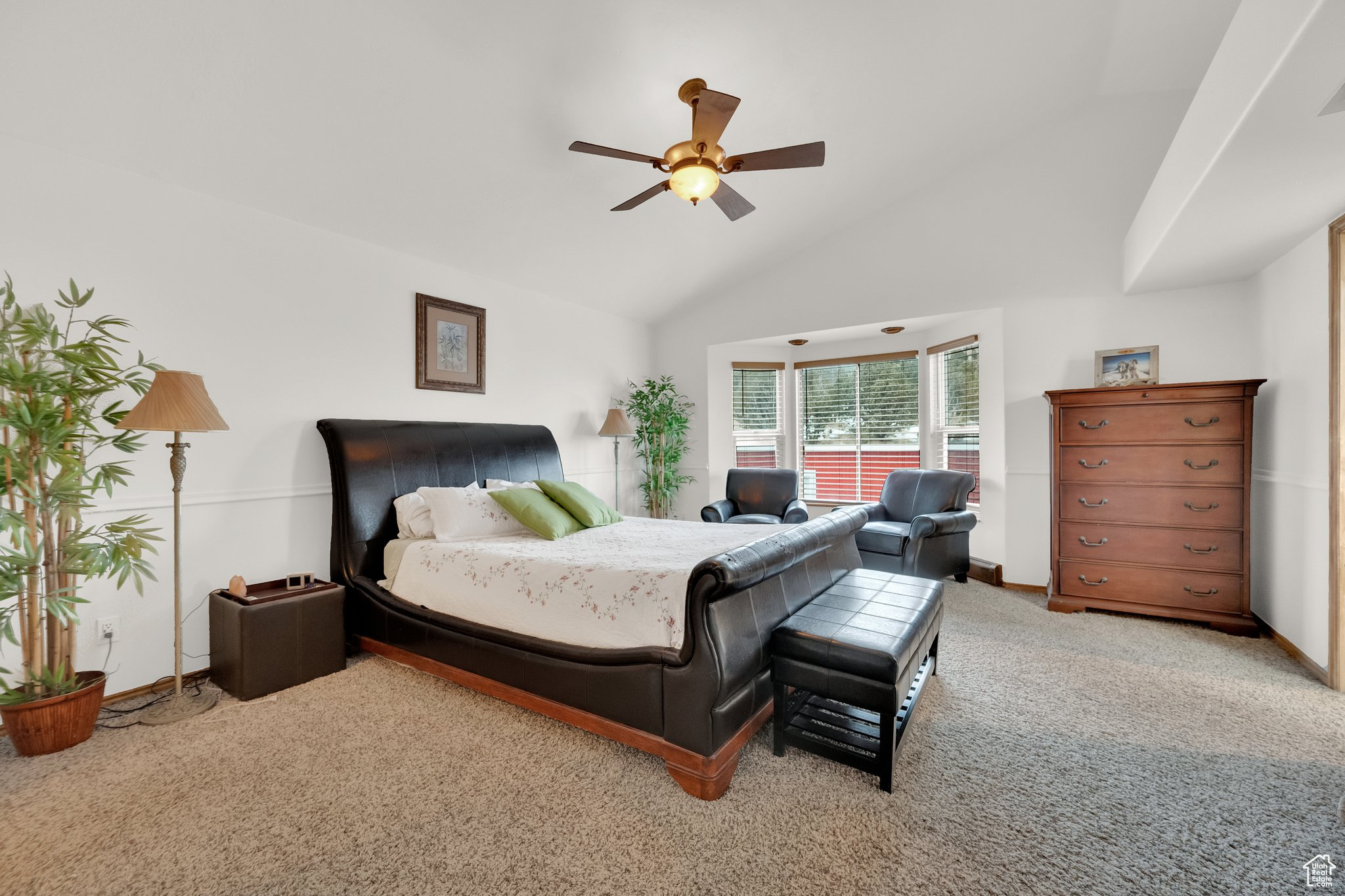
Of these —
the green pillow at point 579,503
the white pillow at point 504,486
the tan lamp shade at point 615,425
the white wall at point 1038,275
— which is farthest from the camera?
the tan lamp shade at point 615,425

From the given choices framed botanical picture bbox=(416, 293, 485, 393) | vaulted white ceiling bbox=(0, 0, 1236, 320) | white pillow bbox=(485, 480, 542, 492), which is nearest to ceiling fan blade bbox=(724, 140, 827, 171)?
vaulted white ceiling bbox=(0, 0, 1236, 320)

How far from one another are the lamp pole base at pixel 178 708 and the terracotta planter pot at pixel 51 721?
195 mm

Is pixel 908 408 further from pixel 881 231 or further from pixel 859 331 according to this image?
pixel 881 231

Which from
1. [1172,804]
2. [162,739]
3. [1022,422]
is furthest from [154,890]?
[1022,422]

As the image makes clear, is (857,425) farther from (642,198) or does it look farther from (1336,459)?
(642,198)

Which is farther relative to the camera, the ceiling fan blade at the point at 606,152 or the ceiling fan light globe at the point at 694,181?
the ceiling fan light globe at the point at 694,181

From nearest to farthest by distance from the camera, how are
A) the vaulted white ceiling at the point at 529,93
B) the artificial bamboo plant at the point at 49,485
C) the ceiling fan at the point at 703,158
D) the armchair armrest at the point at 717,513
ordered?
1. the artificial bamboo plant at the point at 49,485
2. the vaulted white ceiling at the point at 529,93
3. the ceiling fan at the point at 703,158
4. the armchair armrest at the point at 717,513

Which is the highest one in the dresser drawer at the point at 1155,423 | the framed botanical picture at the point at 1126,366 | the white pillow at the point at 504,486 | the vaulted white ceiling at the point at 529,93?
the vaulted white ceiling at the point at 529,93

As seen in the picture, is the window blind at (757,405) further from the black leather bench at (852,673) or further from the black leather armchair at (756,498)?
the black leather bench at (852,673)

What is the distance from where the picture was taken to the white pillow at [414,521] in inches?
128

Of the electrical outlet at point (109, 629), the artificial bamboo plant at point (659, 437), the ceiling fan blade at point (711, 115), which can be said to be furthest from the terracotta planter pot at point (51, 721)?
the artificial bamboo plant at point (659, 437)

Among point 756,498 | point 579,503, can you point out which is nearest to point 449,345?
point 579,503

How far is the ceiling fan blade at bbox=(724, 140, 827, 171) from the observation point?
247 centimetres

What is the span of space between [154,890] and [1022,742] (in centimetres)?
296
